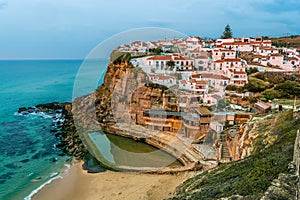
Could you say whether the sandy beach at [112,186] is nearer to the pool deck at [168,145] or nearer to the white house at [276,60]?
the pool deck at [168,145]

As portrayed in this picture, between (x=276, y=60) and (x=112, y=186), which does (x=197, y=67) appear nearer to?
(x=276, y=60)

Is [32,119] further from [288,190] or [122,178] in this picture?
[288,190]

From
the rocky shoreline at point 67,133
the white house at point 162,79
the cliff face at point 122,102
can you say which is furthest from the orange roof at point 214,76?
the rocky shoreline at point 67,133

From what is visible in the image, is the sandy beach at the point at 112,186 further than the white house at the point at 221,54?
No

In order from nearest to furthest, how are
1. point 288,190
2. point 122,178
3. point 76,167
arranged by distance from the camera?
point 288,190
point 122,178
point 76,167

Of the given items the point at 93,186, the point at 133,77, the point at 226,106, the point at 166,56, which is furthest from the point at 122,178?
the point at 166,56

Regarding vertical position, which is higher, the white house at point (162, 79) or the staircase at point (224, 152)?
the white house at point (162, 79)

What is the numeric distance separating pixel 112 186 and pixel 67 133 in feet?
32.3

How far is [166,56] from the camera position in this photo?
24.3m

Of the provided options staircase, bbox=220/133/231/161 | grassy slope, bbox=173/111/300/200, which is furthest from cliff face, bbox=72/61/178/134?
grassy slope, bbox=173/111/300/200

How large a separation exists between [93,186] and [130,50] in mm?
15358

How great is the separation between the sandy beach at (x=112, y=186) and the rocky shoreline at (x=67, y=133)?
1.08 meters

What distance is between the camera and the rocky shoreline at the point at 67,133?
50.2 ft

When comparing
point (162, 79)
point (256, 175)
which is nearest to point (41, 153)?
point (162, 79)
